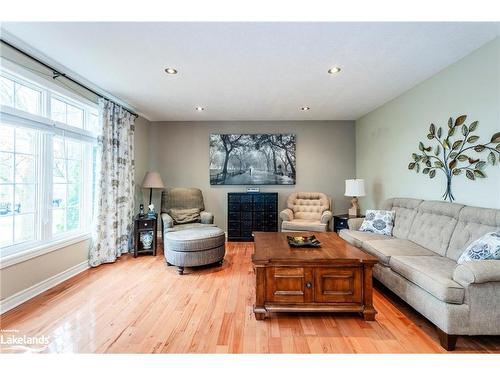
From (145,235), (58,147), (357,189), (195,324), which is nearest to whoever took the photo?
(195,324)

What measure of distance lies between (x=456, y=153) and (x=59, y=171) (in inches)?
180

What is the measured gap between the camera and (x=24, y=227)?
2498 mm

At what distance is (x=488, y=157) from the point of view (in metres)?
2.29

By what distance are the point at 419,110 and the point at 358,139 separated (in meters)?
1.80

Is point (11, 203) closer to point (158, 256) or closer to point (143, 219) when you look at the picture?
point (143, 219)

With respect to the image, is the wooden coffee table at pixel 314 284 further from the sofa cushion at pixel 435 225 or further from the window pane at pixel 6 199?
the window pane at pixel 6 199

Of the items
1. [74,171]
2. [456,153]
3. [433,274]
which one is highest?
[456,153]

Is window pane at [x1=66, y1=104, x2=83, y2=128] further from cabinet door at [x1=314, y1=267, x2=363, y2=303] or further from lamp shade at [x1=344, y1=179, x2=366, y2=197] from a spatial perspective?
lamp shade at [x1=344, y1=179, x2=366, y2=197]

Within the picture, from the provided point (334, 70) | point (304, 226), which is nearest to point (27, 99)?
point (334, 70)

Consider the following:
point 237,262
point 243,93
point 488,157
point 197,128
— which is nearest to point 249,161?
point 197,128

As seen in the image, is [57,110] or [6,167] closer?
[6,167]

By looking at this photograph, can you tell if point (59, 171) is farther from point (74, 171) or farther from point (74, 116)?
point (74, 116)
